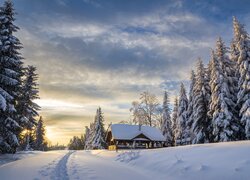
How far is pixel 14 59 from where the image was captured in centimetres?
2427

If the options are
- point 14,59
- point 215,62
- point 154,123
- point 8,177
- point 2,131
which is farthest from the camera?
point 154,123

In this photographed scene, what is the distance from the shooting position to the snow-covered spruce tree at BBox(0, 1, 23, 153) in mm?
22453

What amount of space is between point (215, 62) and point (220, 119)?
8.40m

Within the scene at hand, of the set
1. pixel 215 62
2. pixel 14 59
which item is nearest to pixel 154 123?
pixel 215 62

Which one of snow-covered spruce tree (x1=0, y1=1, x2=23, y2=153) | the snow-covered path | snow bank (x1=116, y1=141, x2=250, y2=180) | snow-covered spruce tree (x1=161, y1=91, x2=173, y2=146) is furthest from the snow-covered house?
snow bank (x1=116, y1=141, x2=250, y2=180)

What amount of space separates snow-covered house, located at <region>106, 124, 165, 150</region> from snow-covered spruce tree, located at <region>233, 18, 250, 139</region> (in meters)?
19.8

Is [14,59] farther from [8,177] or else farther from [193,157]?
[193,157]

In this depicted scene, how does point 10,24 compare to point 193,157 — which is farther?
point 10,24

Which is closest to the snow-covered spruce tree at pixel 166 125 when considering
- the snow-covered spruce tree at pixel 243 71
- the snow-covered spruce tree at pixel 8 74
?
the snow-covered spruce tree at pixel 243 71

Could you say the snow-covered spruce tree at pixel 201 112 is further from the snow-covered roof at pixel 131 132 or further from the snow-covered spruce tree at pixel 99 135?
the snow-covered spruce tree at pixel 99 135

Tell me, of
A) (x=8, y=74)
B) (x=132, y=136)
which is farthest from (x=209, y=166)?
(x=132, y=136)

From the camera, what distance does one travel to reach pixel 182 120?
1927 inches

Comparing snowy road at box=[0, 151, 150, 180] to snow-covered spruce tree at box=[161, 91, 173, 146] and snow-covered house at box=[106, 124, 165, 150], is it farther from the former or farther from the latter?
snow-covered spruce tree at box=[161, 91, 173, 146]

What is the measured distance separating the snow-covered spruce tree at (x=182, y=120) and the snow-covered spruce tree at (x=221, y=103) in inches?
533
